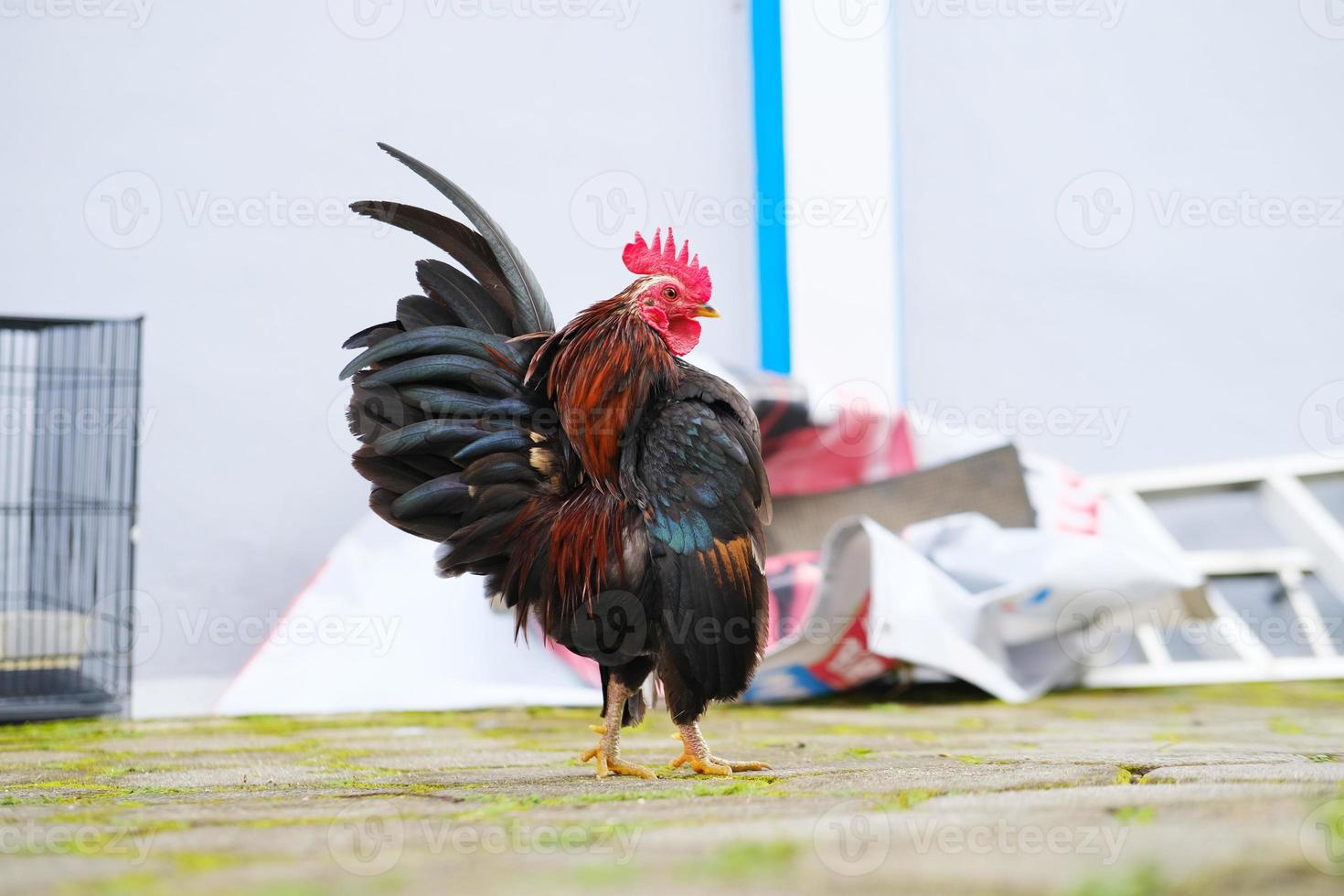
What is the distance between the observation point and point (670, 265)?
94.4 inches

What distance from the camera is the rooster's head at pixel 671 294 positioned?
2.34 m

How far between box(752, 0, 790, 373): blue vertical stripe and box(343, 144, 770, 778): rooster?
339 cm

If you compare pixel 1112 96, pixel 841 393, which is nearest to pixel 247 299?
pixel 841 393

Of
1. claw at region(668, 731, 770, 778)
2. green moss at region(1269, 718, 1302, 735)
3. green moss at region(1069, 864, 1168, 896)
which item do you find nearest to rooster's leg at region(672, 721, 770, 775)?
claw at region(668, 731, 770, 778)

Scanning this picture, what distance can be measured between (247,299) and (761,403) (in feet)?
8.15

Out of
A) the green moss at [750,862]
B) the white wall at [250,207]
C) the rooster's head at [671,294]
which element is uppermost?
the white wall at [250,207]

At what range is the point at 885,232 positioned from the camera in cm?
577

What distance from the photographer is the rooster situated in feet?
6.89

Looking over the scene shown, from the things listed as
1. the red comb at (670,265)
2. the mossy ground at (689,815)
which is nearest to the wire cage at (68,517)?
the mossy ground at (689,815)

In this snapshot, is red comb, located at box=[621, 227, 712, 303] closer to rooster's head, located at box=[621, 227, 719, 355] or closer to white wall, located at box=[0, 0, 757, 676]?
rooster's head, located at box=[621, 227, 719, 355]

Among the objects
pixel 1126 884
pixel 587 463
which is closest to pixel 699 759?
pixel 587 463

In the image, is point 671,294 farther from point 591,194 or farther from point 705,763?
point 591,194

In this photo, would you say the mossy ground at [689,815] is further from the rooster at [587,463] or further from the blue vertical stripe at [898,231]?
the blue vertical stripe at [898,231]

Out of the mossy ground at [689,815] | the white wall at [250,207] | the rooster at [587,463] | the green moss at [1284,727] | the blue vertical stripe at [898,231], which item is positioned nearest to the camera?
the mossy ground at [689,815]
